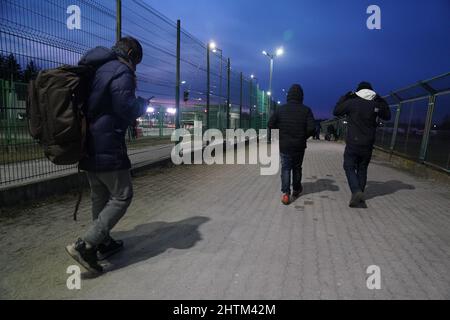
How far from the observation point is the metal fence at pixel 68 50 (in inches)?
211

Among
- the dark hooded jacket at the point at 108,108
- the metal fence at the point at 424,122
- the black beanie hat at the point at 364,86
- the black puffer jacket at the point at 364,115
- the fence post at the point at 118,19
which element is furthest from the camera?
the metal fence at the point at 424,122

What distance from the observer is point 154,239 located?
13.4 ft

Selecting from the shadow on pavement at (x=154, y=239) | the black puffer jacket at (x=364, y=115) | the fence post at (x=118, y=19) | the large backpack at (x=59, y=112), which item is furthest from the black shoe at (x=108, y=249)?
the fence post at (x=118, y=19)

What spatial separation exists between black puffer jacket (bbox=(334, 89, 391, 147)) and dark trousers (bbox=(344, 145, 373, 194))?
3.5 inches

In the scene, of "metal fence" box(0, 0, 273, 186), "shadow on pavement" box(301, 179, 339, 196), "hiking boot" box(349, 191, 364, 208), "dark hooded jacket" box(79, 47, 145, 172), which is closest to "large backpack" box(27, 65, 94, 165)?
"dark hooded jacket" box(79, 47, 145, 172)

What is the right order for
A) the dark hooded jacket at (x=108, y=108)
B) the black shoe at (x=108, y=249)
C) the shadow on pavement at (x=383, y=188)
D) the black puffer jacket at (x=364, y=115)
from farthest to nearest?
the shadow on pavement at (x=383, y=188) → the black puffer jacket at (x=364, y=115) → the black shoe at (x=108, y=249) → the dark hooded jacket at (x=108, y=108)

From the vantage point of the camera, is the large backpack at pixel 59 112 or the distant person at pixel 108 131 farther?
the distant person at pixel 108 131

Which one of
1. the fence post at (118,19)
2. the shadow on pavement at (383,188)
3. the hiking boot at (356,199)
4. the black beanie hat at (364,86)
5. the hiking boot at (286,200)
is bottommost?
the shadow on pavement at (383,188)

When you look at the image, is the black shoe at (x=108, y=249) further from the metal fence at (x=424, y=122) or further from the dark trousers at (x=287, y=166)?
the metal fence at (x=424, y=122)

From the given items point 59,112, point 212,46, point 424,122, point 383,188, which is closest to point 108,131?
point 59,112

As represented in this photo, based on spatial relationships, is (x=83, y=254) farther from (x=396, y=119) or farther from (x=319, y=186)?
(x=396, y=119)

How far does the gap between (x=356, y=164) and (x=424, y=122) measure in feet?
19.3
